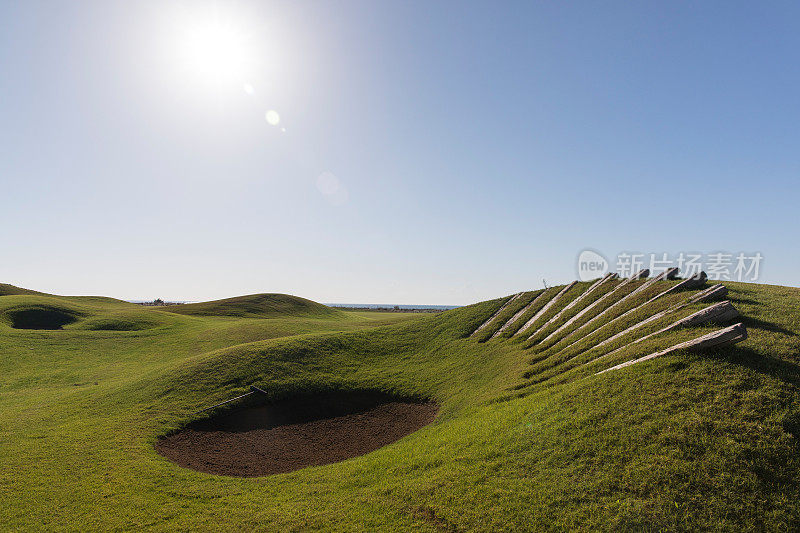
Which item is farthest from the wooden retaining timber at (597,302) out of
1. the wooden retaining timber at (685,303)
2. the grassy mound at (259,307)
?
the grassy mound at (259,307)

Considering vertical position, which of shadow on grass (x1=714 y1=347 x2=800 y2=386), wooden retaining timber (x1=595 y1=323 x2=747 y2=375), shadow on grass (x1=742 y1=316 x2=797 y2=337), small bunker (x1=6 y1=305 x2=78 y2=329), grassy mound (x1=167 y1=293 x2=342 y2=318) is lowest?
small bunker (x1=6 y1=305 x2=78 y2=329)

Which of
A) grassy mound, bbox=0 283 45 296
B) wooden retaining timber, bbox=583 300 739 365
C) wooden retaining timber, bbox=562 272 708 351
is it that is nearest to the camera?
wooden retaining timber, bbox=583 300 739 365

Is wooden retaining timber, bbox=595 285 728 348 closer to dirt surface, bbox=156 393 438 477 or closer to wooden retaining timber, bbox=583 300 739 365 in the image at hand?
wooden retaining timber, bbox=583 300 739 365

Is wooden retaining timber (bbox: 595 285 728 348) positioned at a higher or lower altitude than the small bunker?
higher

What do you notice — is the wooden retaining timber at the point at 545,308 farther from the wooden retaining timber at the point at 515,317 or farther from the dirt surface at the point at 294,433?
the dirt surface at the point at 294,433

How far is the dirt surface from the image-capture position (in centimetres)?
1750

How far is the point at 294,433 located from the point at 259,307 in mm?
64569

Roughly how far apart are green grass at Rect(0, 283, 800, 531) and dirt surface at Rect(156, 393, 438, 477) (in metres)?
1.31

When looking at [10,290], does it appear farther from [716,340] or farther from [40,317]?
[716,340]

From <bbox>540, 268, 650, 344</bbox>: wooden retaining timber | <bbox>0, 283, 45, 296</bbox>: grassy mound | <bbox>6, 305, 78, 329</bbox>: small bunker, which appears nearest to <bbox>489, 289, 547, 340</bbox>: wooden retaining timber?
<bbox>540, 268, 650, 344</bbox>: wooden retaining timber

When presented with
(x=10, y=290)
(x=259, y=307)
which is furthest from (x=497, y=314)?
(x=10, y=290)

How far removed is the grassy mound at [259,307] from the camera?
244 ft

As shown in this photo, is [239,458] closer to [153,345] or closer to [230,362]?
[230,362]

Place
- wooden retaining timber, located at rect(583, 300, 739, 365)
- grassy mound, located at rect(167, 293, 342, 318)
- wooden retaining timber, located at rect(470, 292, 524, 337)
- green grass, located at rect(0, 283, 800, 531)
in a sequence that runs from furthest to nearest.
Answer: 1. grassy mound, located at rect(167, 293, 342, 318)
2. wooden retaining timber, located at rect(470, 292, 524, 337)
3. wooden retaining timber, located at rect(583, 300, 739, 365)
4. green grass, located at rect(0, 283, 800, 531)
